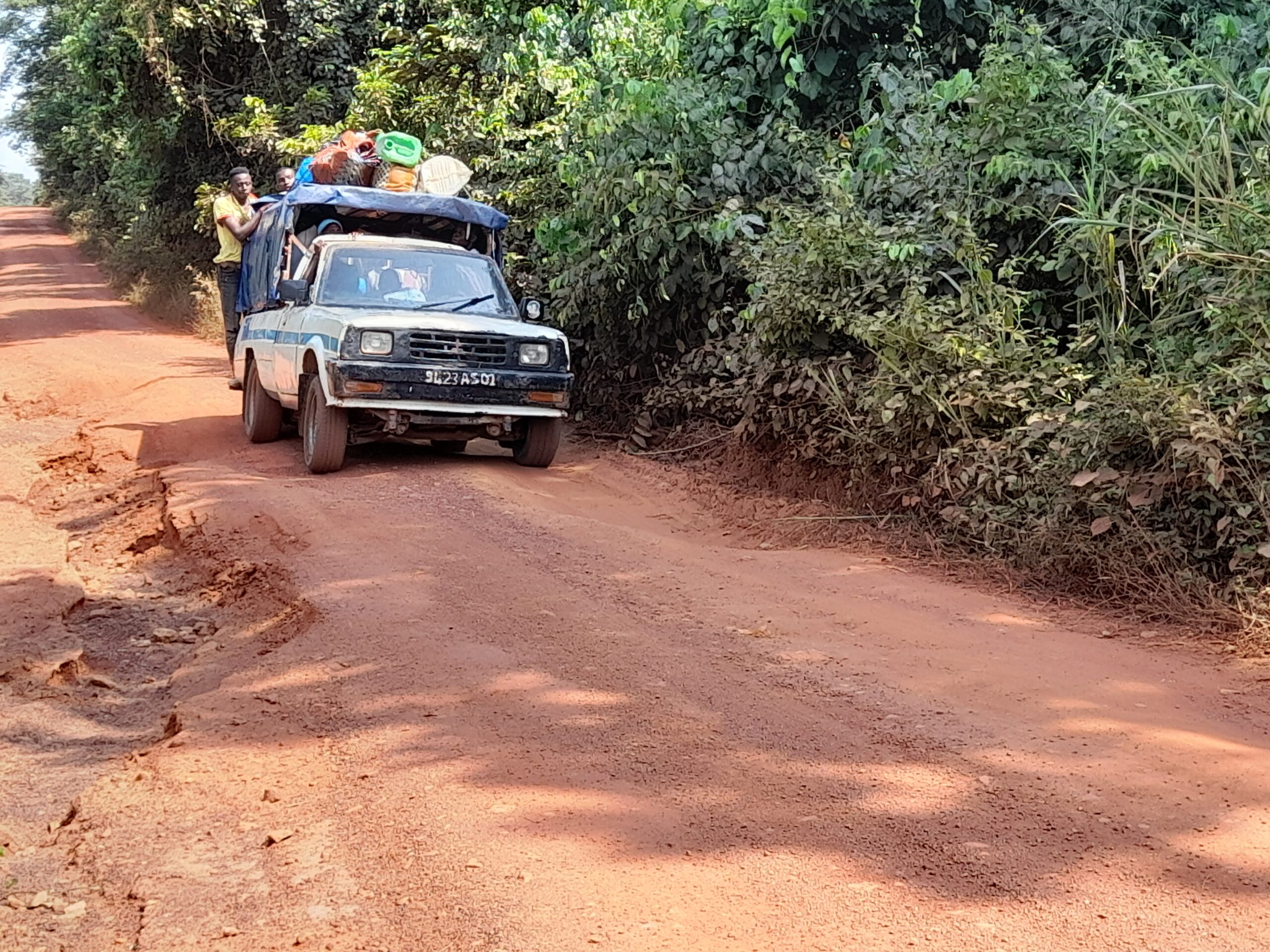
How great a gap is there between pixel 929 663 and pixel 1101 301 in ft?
11.4

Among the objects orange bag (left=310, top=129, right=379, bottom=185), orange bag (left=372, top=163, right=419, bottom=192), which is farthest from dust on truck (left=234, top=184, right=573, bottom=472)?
orange bag (left=310, top=129, right=379, bottom=185)

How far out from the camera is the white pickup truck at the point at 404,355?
9258 mm

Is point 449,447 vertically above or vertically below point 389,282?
below

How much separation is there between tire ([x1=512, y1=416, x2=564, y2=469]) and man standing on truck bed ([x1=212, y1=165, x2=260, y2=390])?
4195mm

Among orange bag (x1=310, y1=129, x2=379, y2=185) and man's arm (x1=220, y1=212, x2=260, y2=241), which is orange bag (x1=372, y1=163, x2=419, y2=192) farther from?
man's arm (x1=220, y1=212, x2=260, y2=241)

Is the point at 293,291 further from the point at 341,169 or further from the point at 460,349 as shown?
the point at 341,169

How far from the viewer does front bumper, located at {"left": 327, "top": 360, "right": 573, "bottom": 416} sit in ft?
30.0

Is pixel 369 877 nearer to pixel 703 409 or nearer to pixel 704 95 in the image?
pixel 703 409

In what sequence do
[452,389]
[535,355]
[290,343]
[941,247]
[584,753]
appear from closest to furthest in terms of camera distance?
[584,753] < [941,247] < [452,389] < [535,355] < [290,343]

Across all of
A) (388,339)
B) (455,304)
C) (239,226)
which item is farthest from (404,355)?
(239,226)

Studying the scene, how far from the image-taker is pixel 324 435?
365 inches

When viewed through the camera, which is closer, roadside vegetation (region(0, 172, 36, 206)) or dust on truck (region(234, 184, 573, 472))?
dust on truck (region(234, 184, 573, 472))

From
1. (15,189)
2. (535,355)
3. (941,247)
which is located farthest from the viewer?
(15,189)

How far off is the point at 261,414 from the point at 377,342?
226cm
